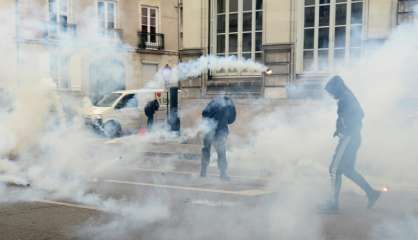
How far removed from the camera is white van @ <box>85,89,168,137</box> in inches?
610

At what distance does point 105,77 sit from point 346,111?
377 inches

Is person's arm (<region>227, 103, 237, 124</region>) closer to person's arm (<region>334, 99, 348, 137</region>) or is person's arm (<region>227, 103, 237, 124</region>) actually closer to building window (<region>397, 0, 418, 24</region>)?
person's arm (<region>334, 99, 348, 137</region>)

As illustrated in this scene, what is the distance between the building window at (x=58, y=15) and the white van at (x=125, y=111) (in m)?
3.37

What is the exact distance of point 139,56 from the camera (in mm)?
17594

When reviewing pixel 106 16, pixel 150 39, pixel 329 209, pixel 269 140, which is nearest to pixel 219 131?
pixel 269 140

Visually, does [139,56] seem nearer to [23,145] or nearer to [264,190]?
[23,145]

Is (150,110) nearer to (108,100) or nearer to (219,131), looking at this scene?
(108,100)

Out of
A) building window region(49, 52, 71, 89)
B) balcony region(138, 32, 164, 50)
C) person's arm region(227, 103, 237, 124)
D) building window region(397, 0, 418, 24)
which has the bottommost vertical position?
person's arm region(227, 103, 237, 124)

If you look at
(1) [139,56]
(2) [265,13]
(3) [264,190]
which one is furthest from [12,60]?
(2) [265,13]

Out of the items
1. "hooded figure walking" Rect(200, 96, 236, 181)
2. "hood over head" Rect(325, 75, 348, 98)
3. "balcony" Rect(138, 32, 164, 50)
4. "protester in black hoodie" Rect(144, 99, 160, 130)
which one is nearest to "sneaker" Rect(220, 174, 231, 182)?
"hooded figure walking" Rect(200, 96, 236, 181)

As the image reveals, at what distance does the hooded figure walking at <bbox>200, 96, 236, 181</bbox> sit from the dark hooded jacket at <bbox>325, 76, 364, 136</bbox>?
2.89 meters

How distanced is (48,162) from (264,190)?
12.1 feet

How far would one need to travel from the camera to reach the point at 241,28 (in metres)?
17.4

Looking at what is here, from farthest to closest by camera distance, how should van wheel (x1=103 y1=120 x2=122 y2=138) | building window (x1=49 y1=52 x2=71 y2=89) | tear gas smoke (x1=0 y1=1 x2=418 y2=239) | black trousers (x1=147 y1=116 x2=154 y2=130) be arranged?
van wheel (x1=103 y1=120 x2=122 y2=138), black trousers (x1=147 y1=116 x2=154 y2=130), building window (x1=49 y1=52 x2=71 y2=89), tear gas smoke (x1=0 y1=1 x2=418 y2=239)
